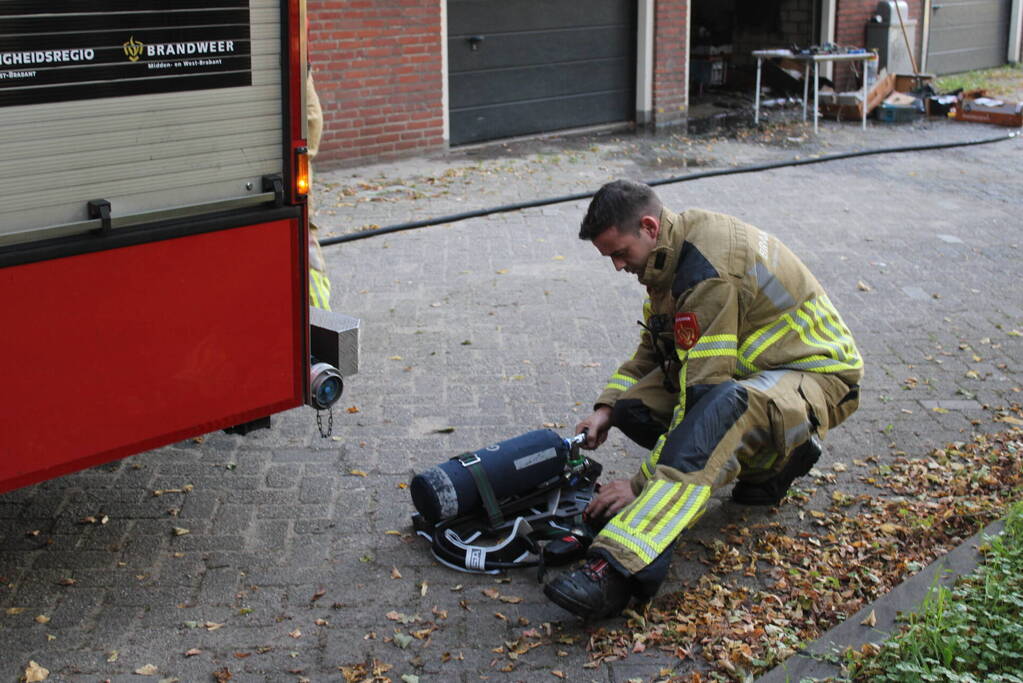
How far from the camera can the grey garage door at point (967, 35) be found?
798 inches

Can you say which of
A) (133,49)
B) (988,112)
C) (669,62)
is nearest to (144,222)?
(133,49)

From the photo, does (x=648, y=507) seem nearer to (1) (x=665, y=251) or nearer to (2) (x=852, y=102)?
(1) (x=665, y=251)

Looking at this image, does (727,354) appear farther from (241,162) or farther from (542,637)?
(241,162)

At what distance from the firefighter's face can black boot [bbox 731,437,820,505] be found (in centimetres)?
98

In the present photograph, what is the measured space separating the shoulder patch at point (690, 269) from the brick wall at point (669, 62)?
10736mm

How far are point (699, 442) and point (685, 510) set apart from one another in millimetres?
273

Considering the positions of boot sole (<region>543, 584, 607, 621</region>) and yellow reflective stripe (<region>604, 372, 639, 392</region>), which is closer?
boot sole (<region>543, 584, 607, 621</region>)

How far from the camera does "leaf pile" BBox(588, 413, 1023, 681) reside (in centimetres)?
385

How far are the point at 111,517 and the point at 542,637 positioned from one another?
1.94 metres

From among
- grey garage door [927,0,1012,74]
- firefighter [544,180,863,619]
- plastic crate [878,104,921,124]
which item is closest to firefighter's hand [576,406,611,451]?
firefighter [544,180,863,619]

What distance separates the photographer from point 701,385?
425cm

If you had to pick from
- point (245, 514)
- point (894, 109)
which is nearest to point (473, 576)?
point (245, 514)

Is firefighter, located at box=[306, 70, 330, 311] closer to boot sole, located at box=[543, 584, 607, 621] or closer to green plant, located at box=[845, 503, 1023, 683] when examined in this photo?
boot sole, located at box=[543, 584, 607, 621]

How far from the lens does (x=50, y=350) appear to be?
3.66 m
